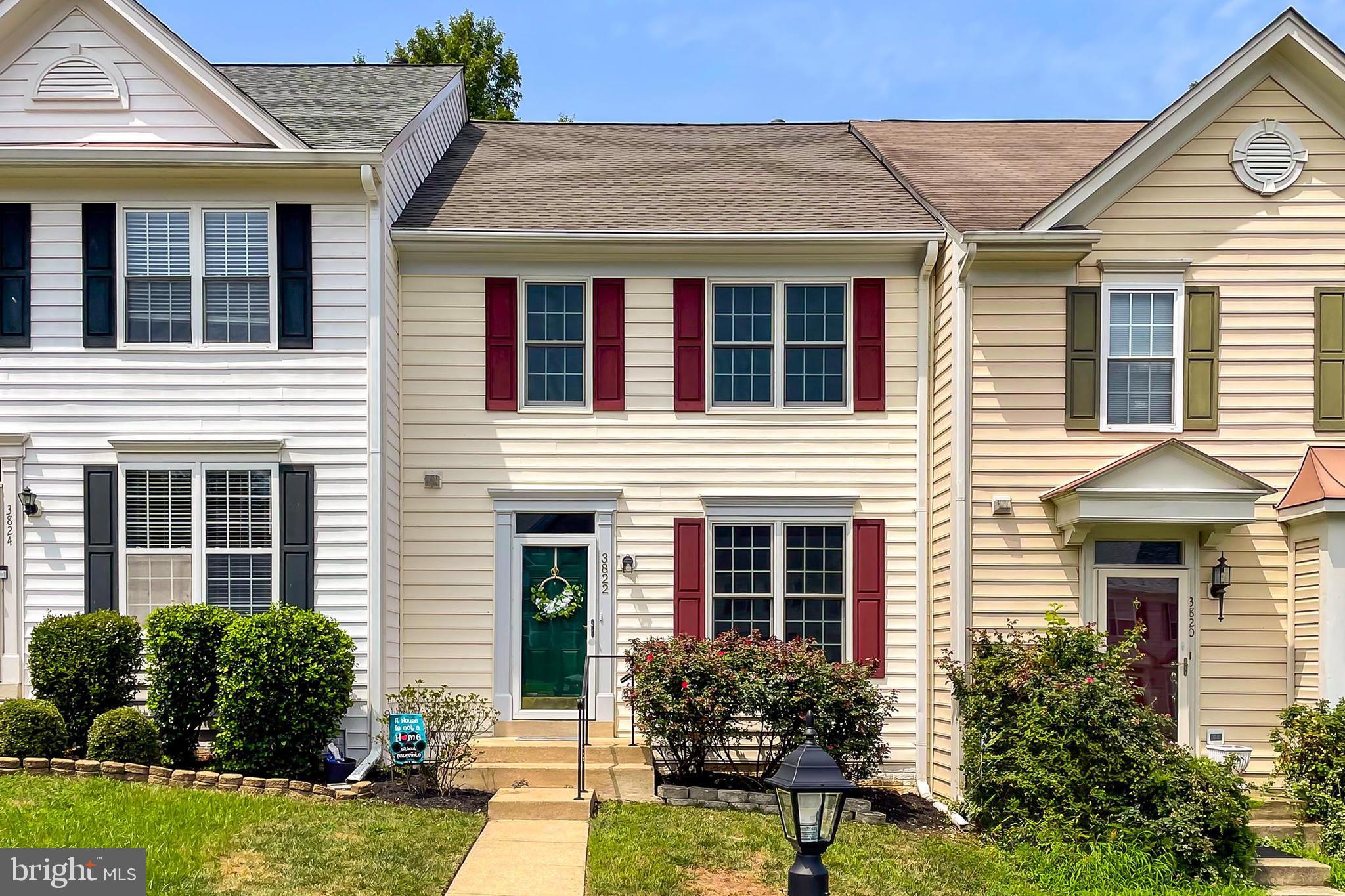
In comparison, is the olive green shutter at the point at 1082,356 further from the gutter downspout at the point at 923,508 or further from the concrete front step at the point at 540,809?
the concrete front step at the point at 540,809

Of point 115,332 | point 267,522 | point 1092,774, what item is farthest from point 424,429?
point 1092,774

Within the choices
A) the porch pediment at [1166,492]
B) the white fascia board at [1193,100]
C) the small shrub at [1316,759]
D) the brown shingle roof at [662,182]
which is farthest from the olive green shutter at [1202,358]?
the small shrub at [1316,759]

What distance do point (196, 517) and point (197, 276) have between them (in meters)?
2.34

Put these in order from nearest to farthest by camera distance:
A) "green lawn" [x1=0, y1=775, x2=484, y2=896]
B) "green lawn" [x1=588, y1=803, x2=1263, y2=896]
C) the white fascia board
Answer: "green lawn" [x1=0, y1=775, x2=484, y2=896] < "green lawn" [x1=588, y1=803, x2=1263, y2=896] < the white fascia board

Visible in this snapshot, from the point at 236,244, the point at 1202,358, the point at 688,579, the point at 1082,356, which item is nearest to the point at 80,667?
the point at 236,244

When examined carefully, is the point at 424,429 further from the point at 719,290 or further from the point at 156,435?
the point at 719,290

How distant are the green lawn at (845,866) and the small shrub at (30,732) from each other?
475cm

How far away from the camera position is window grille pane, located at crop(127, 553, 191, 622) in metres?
12.2

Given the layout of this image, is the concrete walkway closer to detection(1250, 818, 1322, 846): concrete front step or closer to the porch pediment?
the porch pediment

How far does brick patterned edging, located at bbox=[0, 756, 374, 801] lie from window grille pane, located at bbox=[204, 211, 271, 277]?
4.70m

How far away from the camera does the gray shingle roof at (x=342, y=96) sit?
12852mm

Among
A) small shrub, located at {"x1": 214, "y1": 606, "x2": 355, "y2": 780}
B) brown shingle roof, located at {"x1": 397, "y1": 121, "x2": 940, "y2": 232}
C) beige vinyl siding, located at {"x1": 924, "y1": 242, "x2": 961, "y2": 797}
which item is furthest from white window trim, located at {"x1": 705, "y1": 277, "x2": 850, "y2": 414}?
small shrub, located at {"x1": 214, "y1": 606, "x2": 355, "y2": 780}

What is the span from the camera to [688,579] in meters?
13.1

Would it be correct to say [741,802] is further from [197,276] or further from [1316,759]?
[197,276]
